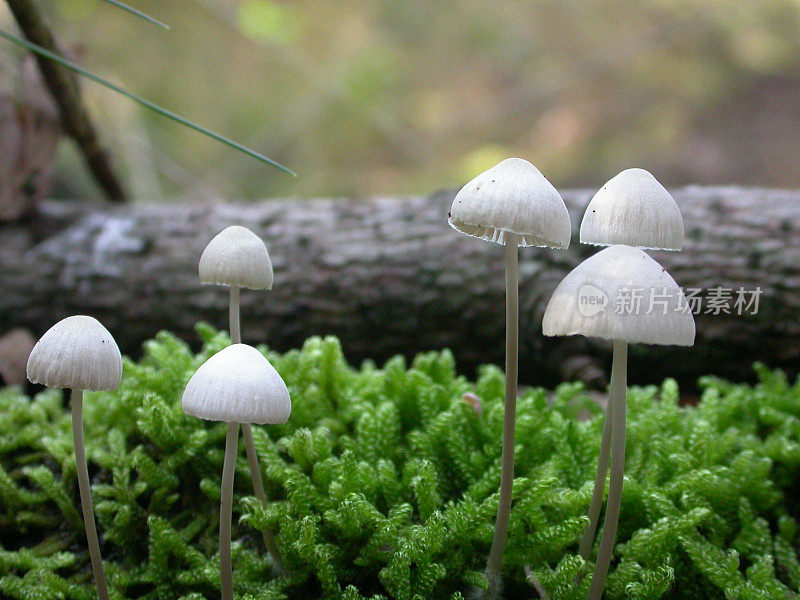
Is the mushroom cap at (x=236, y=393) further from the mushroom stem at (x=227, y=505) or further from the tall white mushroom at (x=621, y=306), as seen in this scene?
the tall white mushroom at (x=621, y=306)

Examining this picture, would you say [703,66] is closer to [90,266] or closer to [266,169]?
[266,169]

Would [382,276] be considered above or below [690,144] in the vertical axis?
below

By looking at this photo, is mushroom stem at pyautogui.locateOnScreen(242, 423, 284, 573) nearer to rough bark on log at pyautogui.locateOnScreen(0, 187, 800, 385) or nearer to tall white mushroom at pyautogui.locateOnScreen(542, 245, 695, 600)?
tall white mushroom at pyautogui.locateOnScreen(542, 245, 695, 600)

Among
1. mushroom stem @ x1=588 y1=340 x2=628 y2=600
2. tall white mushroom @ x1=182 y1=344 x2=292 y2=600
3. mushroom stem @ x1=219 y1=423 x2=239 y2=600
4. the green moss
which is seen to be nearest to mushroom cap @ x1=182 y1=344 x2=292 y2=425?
tall white mushroom @ x1=182 y1=344 x2=292 y2=600

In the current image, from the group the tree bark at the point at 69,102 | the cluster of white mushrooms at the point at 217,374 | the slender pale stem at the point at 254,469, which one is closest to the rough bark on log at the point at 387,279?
the tree bark at the point at 69,102

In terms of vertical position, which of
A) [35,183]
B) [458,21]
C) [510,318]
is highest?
[458,21]

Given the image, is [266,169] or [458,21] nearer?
[266,169]

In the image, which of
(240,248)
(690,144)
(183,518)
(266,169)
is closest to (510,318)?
(240,248)
